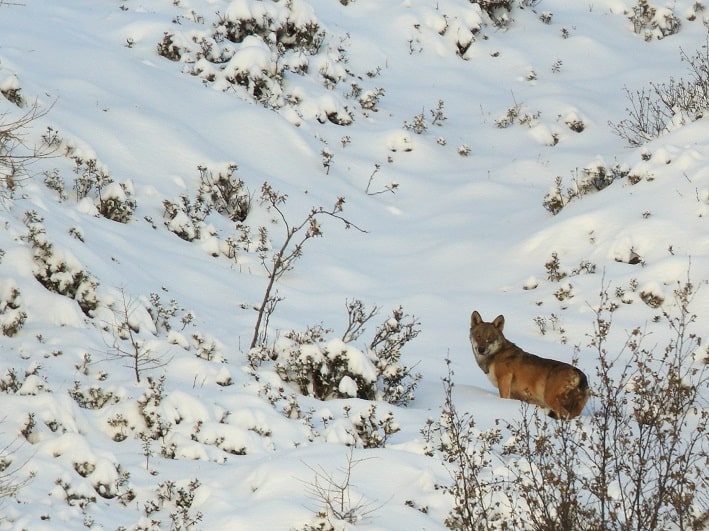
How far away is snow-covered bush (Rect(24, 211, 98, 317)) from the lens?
10.1 m

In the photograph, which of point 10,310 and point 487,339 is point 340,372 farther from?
point 10,310

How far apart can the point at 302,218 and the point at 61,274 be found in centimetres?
492

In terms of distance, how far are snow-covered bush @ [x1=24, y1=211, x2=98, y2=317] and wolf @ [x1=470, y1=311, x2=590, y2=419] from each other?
383cm

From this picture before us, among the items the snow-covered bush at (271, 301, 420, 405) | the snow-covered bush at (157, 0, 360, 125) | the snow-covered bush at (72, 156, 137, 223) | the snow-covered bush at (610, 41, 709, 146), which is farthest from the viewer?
the snow-covered bush at (157, 0, 360, 125)

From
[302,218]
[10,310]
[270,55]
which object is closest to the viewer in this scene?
[10,310]

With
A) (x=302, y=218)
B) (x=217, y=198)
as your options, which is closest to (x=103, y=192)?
(x=217, y=198)

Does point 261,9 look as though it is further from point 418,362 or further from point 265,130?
point 418,362

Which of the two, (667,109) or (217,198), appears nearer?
(217,198)

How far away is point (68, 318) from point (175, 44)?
9024 millimetres

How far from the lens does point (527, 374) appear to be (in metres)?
9.40

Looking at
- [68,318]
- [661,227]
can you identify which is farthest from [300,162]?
[68,318]

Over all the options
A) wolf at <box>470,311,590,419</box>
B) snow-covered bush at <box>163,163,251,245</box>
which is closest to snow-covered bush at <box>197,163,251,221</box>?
snow-covered bush at <box>163,163,251,245</box>

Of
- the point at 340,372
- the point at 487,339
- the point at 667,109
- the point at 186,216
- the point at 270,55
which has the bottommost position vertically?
the point at 340,372

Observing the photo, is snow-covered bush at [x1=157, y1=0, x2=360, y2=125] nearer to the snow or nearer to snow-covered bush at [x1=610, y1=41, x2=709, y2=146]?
the snow
